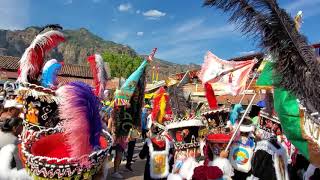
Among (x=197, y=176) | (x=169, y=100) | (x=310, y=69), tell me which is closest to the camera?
(x=310, y=69)

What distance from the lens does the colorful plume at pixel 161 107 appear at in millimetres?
8977

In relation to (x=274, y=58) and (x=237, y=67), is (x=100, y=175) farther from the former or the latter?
(x=237, y=67)

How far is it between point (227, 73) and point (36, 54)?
395 cm

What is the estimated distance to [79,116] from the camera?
10.1ft

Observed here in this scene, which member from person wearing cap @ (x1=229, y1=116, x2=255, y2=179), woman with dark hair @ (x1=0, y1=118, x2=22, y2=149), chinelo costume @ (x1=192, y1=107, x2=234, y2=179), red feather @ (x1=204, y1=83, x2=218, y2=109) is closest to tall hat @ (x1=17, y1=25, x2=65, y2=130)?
woman with dark hair @ (x1=0, y1=118, x2=22, y2=149)

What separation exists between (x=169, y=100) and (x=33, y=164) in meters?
5.81

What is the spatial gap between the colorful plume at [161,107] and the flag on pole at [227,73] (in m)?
1.25

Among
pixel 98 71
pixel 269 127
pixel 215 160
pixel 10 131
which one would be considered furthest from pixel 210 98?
pixel 10 131

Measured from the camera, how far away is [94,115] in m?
3.19

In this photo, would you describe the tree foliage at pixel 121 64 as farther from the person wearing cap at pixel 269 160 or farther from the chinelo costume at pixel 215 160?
the person wearing cap at pixel 269 160

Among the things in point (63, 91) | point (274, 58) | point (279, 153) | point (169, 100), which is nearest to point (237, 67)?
→ point (169, 100)

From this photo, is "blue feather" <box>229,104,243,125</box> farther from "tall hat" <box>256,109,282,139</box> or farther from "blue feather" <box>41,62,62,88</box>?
"blue feather" <box>41,62,62,88</box>

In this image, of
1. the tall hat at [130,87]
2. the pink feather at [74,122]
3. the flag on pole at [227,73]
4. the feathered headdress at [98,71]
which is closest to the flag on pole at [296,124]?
the pink feather at [74,122]

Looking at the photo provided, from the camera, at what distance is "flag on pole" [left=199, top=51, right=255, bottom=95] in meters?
7.88
